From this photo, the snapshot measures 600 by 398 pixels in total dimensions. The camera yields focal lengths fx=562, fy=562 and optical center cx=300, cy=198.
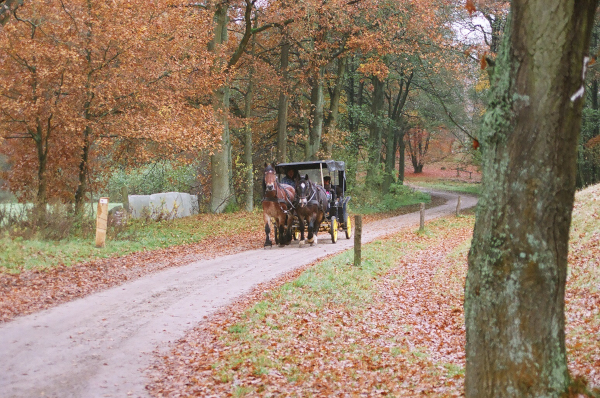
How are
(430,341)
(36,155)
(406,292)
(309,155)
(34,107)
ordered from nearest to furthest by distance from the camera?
(430,341)
(406,292)
(34,107)
(36,155)
(309,155)

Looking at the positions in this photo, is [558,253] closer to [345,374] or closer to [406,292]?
[345,374]

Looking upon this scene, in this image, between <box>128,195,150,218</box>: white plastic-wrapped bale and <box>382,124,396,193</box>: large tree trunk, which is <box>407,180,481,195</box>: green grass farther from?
<box>128,195,150,218</box>: white plastic-wrapped bale

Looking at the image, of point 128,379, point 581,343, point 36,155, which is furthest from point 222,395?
point 36,155

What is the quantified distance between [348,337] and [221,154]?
1831cm

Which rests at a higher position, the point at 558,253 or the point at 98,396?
the point at 558,253

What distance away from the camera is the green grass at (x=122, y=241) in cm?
1270

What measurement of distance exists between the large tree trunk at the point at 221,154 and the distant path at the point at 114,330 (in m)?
11.3

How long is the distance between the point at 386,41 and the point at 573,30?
74.4 ft

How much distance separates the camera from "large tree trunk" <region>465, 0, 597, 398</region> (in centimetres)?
396

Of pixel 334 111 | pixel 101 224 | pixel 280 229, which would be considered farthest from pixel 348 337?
pixel 334 111

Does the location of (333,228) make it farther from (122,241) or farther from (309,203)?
(122,241)

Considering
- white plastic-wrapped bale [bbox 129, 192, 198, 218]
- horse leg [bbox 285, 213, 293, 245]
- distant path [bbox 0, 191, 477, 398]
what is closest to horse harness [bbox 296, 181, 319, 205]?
horse leg [bbox 285, 213, 293, 245]

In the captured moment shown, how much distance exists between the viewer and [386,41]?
25703 mm

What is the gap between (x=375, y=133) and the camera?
35.0 meters
